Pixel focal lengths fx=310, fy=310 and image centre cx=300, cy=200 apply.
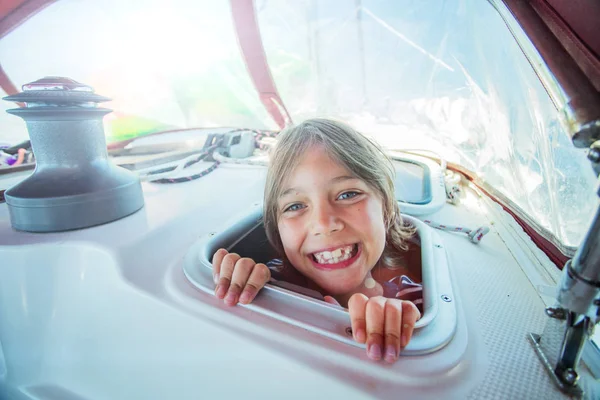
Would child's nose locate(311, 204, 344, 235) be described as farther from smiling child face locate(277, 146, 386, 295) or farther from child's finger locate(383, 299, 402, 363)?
child's finger locate(383, 299, 402, 363)

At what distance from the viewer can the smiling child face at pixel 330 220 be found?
69 cm

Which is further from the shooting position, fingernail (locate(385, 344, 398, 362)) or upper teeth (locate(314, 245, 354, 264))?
upper teeth (locate(314, 245, 354, 264))

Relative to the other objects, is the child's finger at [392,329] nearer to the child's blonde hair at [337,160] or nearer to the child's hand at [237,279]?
the child's hand at [237,279]

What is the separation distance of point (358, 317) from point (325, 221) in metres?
0.26

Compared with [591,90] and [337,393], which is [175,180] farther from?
[591,90]

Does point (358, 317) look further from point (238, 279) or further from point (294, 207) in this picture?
point (294, 207)

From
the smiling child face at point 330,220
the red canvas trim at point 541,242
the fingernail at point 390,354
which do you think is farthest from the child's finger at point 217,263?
the red canvas trim at point 541,242

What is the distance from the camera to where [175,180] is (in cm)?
113

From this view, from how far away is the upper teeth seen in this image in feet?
2.36

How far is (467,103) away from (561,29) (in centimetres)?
119

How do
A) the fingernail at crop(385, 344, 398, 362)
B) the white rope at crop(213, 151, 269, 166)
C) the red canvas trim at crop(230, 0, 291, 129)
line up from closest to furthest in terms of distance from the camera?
the fingernail at crop(385, 344, 398, 362) → the white rope at crop(213, 151, 269, 166) → the red canvas trim at crop(230, 0, 291, 129)

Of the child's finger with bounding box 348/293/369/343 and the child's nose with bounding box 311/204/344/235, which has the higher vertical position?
the child's nose with bounding box 311/204/344/235

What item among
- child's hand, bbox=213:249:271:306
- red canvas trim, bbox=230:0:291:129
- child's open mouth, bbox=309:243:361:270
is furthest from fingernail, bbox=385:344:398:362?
red canvas trim, bbox=230:0:291:129

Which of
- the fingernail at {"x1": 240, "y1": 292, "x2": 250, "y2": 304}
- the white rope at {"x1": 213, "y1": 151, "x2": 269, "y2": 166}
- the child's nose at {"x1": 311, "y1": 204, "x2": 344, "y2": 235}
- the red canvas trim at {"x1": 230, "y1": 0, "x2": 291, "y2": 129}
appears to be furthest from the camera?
the red canvas trim at {"x1": 230, "y1": 0, "x2": 291, "y2": 129}
